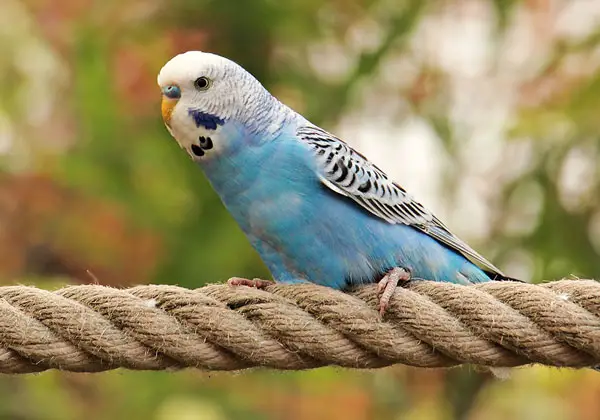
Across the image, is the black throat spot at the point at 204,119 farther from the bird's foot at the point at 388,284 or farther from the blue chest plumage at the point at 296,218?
the bird's foot at the point at 388,284

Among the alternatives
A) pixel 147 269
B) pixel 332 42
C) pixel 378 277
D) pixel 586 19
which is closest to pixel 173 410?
pixel 147 269

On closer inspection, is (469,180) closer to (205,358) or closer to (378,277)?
(378,277)

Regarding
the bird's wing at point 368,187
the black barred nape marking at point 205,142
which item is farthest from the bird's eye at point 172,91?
the bird's wing at point 368,187

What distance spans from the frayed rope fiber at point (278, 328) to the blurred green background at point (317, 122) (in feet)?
6.66

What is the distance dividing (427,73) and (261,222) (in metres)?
2.88

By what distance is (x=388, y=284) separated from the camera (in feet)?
7.81

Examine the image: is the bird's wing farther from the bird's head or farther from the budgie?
the bird's head

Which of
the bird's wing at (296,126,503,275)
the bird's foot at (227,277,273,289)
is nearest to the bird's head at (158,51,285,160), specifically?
A: the bird's wing at (296,126,503,275)

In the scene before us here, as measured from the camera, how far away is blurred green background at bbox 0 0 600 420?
4461mm

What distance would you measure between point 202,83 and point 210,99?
53 millimetres

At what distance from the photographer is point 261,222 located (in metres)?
2.60

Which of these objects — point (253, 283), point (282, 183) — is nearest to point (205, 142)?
point (282, 183)

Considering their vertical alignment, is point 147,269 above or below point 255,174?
above

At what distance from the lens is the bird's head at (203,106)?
256 cm
